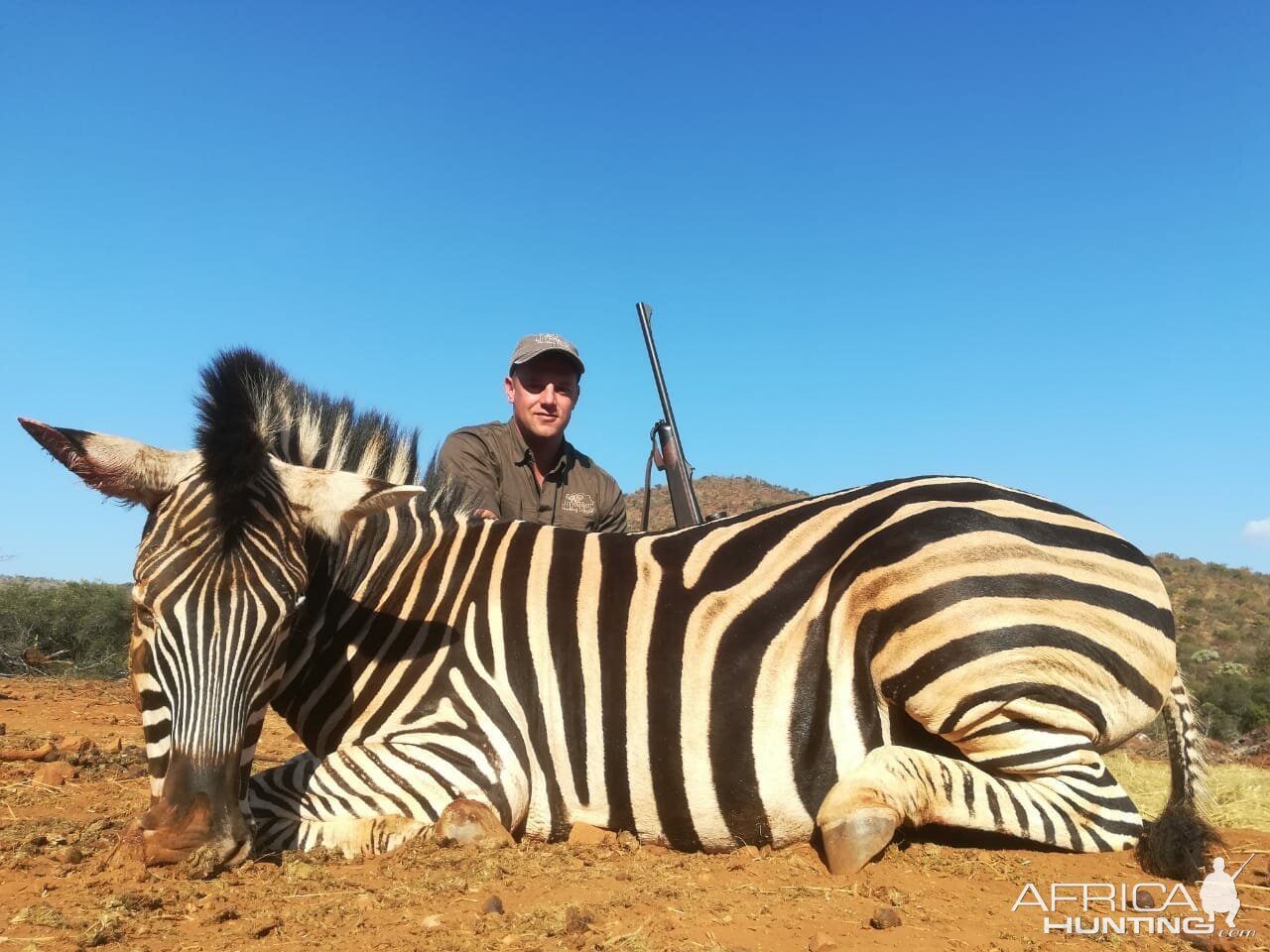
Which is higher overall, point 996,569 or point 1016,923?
point 996,569

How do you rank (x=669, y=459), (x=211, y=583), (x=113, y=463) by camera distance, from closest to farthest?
(x=211, y=583), (x=113, y=463), (x=669, y=459)

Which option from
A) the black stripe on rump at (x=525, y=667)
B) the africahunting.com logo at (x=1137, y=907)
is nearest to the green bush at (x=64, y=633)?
the black stripe on rump at (x=525, y=667)

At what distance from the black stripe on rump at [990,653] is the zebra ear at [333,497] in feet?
5.77

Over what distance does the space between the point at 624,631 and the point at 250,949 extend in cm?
161

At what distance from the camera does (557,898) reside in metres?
2.40

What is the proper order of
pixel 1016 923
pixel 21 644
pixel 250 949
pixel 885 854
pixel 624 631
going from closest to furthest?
pixel 250 949, pixel 1016 923, pixel 885 854, pixel 624 631, pixel 21 644

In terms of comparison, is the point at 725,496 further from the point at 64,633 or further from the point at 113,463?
the point at 113,463

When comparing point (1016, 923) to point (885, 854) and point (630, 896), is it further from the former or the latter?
point (630, 896)

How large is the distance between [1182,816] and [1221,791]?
3.26 metres

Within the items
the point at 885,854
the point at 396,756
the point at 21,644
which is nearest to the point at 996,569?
the point at 885,854

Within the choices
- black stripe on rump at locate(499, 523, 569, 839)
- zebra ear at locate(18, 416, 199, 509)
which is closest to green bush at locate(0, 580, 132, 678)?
zebra ear at locate(18, 416, 199, 509)

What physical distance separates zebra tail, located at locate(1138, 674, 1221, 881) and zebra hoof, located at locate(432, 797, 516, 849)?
2058 mm

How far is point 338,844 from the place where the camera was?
2.85 metres

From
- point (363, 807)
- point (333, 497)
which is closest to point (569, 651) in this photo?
point (363, 807)
